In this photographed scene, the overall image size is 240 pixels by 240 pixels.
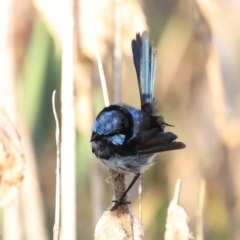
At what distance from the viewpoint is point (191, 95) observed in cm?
174

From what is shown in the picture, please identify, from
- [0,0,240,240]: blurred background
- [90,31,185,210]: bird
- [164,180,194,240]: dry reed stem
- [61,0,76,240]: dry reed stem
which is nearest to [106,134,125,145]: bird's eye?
[90,31,185,210]: bird

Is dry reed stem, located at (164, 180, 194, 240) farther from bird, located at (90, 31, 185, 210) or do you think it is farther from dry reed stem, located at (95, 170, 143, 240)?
bird, located at (90, 31, 185, 210)

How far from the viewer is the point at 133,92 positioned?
188cm

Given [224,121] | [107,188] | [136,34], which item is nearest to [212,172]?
[224,121]

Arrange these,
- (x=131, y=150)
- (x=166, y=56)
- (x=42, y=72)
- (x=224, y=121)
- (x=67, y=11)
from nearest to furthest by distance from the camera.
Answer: (x=67, y=11) < (x=131, y=150) < (x=224, y=121) < (x=42, y=72) < (x=166, y=56)

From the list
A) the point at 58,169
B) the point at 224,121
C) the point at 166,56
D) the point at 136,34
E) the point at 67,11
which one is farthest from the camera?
the point at 166,56

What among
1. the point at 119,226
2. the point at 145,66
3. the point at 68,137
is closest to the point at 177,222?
the point at 119,226

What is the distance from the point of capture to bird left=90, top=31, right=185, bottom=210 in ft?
4.14

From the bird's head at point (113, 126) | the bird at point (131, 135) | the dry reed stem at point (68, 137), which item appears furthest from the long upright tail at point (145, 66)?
the dry reed stem at point (68, 137)

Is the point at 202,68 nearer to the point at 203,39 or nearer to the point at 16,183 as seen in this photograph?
the point at 203,39

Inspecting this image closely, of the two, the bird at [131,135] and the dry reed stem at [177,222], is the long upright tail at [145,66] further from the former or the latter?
the dry reed stem at [177,222]

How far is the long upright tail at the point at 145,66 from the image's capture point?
4.77 ft

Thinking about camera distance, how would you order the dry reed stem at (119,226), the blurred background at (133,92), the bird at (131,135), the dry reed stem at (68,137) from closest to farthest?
the dry reed stem at (119,226) → the dry reed stem at (68,137) → the bird at (131,135) → the blurred background at (133,92)

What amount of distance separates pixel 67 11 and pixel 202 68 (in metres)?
0.76
